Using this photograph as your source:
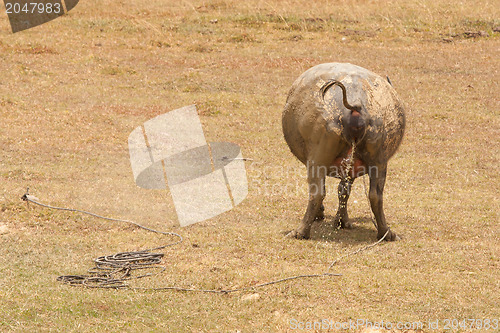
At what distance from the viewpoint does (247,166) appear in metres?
13.7

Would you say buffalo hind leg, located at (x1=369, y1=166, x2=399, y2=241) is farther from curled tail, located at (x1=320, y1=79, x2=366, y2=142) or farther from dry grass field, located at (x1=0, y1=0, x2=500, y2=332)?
curled tail, located at (x1=320, y1=79, x2=366, y2=142)

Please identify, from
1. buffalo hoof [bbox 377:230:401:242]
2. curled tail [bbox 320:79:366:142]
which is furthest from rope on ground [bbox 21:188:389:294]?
curled tail [bbox 320:79:366:142]

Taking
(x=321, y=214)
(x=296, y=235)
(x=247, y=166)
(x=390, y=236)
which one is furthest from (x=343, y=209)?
(x=247, y=166)

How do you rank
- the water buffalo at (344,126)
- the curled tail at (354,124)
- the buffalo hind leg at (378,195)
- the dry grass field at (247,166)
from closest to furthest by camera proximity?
the dry grass field at (247,166), the curled tail at (354,124), the water buffalo at (344,126), the buffalo hind leg at (378,195)

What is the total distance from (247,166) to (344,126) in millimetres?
5601

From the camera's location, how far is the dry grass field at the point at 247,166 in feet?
23.9

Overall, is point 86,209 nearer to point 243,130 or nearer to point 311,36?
point 243,130

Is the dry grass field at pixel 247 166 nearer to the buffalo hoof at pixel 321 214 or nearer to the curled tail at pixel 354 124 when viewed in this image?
the buffalo hoof at pixel 321 214

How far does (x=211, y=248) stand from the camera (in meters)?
9.06

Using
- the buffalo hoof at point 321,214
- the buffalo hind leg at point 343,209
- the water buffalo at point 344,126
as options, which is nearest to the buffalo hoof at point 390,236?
the water buffalo at point 344,126

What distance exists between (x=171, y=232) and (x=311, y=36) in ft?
57.5

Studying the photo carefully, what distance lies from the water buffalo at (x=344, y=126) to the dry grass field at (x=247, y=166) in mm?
952

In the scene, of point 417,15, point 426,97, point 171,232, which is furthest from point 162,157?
point 417,15

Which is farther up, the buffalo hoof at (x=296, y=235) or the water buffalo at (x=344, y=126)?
the water buffalo at (x=344, y=126)
